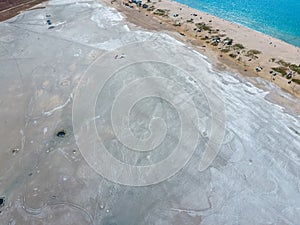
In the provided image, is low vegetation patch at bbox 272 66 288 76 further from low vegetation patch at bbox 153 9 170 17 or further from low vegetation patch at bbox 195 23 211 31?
low vegetation patch at bbox 153 9 170 17

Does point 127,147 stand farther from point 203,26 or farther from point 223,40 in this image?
point 203,26

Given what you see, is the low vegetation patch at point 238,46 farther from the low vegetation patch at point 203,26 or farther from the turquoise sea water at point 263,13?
the turquoise sea water at point 263,13

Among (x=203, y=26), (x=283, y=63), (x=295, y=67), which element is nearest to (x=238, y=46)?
(x=283, y=63)

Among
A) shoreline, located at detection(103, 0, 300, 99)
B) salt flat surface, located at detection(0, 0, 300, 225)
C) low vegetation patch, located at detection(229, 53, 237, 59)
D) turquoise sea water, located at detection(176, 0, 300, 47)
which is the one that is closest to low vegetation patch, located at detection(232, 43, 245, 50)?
shoreline, located at detection(103, 0, 300, 99)

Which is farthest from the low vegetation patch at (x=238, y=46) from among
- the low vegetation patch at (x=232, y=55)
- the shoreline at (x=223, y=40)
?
the low vegetation patch at (x=232, y=55)

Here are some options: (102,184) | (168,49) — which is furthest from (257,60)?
(102,184)
